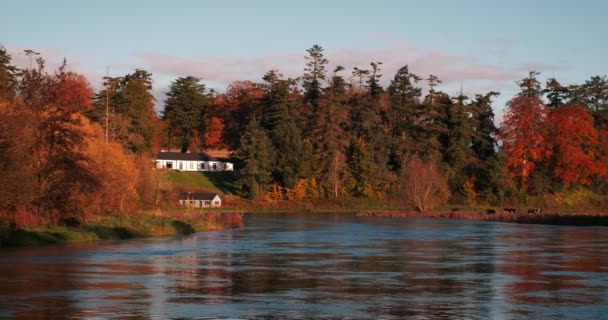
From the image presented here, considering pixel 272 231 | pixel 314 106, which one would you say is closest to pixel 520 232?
pixel 272 231

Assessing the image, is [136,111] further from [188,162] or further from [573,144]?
[573,144]

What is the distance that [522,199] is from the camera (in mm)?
131000

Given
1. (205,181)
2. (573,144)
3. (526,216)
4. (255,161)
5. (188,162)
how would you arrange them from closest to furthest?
1. (526,216)
2. (573,144)
3. (255,161)
4. (205,181)
5. (188,162)

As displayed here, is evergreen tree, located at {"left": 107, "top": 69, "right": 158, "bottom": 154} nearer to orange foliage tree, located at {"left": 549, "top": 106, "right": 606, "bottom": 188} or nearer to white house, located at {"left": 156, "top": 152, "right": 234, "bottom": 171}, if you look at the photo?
white house, located at {"left": 156, "top": 152, "right": 234, "bottom": 171}

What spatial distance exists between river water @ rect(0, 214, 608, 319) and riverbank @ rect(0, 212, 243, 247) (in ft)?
11.1

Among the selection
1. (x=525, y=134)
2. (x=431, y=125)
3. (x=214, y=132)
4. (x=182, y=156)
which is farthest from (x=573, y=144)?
(x=182, y=156)

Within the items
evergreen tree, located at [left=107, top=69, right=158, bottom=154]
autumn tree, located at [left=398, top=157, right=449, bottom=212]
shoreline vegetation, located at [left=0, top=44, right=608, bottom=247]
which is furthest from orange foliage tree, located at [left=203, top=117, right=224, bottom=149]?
autumn tree, located at [left=398, top=157, right=449, bottom=212]

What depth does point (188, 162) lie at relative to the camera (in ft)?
504

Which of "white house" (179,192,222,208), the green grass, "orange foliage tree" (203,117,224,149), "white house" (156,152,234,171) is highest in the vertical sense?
"orange foliage tree" (203,117,224,149)

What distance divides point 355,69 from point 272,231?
84.9 m

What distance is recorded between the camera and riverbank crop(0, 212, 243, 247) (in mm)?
52600

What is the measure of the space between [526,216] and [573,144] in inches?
1296

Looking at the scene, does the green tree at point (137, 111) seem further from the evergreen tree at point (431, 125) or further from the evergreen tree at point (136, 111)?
the evergreen tree at point (431, 125)

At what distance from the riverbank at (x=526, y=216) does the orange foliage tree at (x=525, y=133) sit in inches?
933
